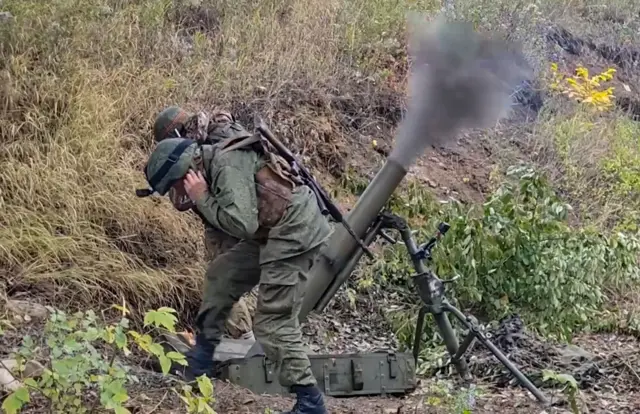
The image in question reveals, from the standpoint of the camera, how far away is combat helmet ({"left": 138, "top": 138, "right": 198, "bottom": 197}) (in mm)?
4102

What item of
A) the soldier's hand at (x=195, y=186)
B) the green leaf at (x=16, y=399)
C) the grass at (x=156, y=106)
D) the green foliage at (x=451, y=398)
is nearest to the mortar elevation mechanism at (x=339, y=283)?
the green foliage at (x=451, y=398)

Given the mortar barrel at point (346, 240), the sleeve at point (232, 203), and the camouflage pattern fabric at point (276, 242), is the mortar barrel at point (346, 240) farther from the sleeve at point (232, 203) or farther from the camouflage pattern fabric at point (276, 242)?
the sleeve at point (232, 203)

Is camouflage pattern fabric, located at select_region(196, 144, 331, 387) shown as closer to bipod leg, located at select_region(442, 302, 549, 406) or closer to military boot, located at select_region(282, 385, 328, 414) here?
military boot, located at select_region(282, 385, 328, 414)

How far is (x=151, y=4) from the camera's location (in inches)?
304

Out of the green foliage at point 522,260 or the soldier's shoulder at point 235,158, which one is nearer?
the soldier's shoulder at point 235,158

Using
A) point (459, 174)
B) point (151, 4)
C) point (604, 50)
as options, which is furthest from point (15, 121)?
point (604, 50)

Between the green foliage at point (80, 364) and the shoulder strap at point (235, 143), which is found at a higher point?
the shoulder strap at point (235, 143)

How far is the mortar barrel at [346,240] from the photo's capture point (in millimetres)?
4797

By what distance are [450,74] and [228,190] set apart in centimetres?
138

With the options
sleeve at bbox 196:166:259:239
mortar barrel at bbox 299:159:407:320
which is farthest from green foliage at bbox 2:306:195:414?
mortar barrel at bbox 299:159:407:320

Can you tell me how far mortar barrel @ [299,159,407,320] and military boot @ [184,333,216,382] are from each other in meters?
0.52

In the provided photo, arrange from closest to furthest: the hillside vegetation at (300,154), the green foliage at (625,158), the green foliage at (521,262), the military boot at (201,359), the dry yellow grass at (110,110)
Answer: the military boot at (201,359), the dry yellow grass at (110,110), the hillside vegetation at (300,154), the green foliage at (521,262), the green foliage at (625,158)

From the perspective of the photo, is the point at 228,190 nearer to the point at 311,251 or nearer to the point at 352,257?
the point at 311,251

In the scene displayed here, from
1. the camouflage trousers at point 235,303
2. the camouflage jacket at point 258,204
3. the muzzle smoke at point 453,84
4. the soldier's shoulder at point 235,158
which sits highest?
the muzzle smoke at point 453,84
